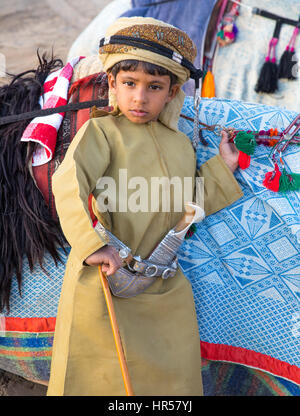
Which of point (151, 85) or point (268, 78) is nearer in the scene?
point (151, 85)

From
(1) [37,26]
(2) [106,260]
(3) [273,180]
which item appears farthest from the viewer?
(1) [37,26]

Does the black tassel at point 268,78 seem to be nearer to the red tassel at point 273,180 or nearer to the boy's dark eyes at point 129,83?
the red tassel at point 273,180

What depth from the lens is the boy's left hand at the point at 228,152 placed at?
1851 mm

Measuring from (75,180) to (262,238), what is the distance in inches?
29.1

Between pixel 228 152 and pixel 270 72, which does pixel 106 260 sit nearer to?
pixel 228 152

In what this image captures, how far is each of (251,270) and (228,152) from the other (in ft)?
1.40

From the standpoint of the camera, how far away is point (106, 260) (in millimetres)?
1468

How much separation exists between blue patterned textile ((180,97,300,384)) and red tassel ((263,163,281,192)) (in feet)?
0.08

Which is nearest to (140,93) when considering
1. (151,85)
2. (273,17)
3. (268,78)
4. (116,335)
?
(151,85)

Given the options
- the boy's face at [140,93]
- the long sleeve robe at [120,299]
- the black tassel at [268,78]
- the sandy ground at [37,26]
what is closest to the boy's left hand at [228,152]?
the long sleeve robe at [120,299]

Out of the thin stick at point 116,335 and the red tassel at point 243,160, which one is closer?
the thin stick at point 116,335

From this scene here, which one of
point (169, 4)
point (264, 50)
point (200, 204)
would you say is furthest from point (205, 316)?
point (169, 4)

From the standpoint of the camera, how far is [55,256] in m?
1.87
